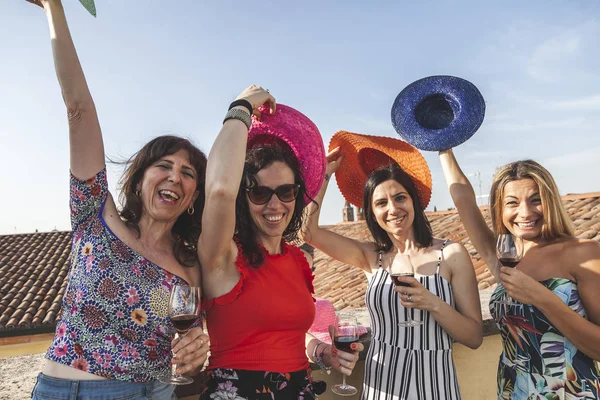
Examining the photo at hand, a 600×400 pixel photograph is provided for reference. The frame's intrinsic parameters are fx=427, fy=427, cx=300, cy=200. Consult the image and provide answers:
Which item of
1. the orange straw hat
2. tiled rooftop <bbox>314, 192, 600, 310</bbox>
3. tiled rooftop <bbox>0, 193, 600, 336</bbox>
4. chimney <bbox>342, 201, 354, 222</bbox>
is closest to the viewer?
the orange straw hat

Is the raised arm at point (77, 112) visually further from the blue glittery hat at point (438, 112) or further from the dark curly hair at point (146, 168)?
the blue glittery hat at point (438, 112)

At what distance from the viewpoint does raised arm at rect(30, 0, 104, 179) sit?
191cm

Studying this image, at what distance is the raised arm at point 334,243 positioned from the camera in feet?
9.51

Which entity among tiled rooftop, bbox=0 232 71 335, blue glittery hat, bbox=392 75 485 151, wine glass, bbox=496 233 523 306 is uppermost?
blue glittery hat, bbox=392 75 485 151

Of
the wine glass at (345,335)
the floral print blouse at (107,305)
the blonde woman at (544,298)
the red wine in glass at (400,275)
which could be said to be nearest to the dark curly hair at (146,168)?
the floral print blouse at (107,305)

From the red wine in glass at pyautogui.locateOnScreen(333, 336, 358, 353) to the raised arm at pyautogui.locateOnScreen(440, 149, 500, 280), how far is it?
114 cm

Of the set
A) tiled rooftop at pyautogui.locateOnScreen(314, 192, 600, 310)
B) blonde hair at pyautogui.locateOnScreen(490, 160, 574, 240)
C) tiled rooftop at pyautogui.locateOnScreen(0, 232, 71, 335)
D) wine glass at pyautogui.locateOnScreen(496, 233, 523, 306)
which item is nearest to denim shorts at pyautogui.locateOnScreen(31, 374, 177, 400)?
wine glass at pyautogui.locateOnScreen(496, 233, 523, 306)

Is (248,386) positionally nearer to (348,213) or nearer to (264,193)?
(264,193)

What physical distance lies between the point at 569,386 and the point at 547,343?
0.21 metres

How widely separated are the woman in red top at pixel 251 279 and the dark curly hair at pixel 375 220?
77 cm

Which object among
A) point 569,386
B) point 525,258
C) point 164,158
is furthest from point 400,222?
point 164,158

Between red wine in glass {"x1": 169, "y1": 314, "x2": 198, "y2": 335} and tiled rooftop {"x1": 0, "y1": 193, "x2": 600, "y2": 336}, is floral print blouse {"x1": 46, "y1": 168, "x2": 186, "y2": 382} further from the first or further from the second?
tiled rooftop {"x1": 0, "y1": 193, "x2": 600, "y2": 336}

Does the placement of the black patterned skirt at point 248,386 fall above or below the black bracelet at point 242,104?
below

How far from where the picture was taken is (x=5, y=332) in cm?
1098
